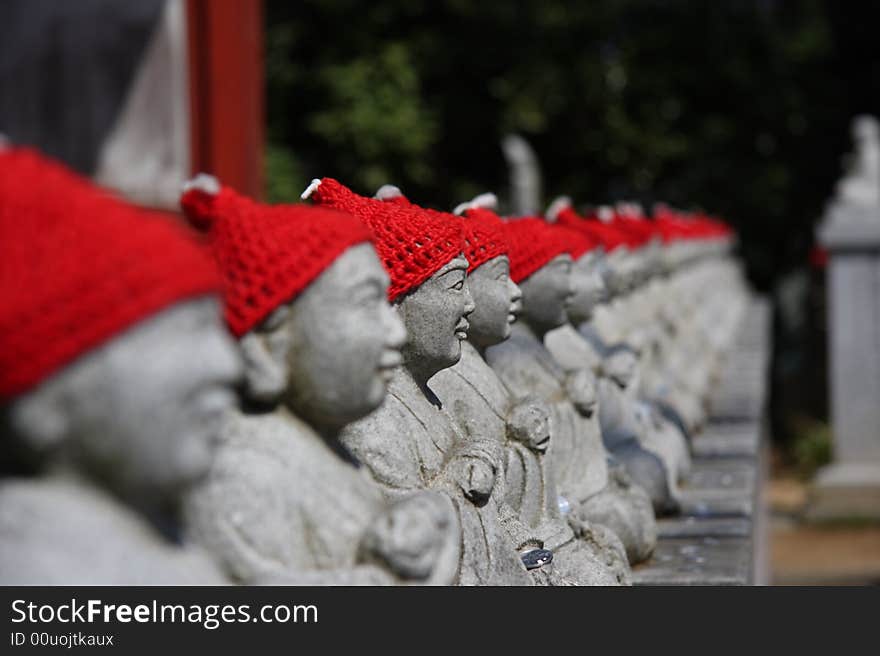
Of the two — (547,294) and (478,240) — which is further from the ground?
(547,294)

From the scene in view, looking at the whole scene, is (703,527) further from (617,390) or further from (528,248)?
(528,248)

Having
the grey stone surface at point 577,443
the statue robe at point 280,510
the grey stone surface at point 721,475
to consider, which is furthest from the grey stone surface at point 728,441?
the statue robe at point 280,510

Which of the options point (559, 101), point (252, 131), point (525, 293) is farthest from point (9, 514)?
point (559, 101)

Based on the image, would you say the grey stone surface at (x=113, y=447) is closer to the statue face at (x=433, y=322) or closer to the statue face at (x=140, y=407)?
the statue face at (x=140, y=407)

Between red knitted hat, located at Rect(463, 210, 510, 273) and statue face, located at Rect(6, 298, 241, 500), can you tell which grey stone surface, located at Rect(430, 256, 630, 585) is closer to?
red knitted hat, located at Rect(463, 210, 510, 273)

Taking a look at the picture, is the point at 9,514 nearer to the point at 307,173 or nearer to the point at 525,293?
the point at 525,293

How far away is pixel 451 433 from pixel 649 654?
1.00m

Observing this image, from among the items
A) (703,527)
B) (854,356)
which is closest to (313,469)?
(703,527)

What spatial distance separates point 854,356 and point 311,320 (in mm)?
11845

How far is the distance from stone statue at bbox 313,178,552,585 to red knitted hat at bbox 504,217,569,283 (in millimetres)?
1111

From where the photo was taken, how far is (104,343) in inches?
90.5

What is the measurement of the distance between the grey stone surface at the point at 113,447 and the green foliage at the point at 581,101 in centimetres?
1573

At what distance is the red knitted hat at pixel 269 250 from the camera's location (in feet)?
9.35

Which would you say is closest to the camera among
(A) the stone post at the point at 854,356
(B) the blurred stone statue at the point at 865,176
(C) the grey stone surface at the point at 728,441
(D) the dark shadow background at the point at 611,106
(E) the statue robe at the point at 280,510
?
(E) the statue robe at the point at 280,510
